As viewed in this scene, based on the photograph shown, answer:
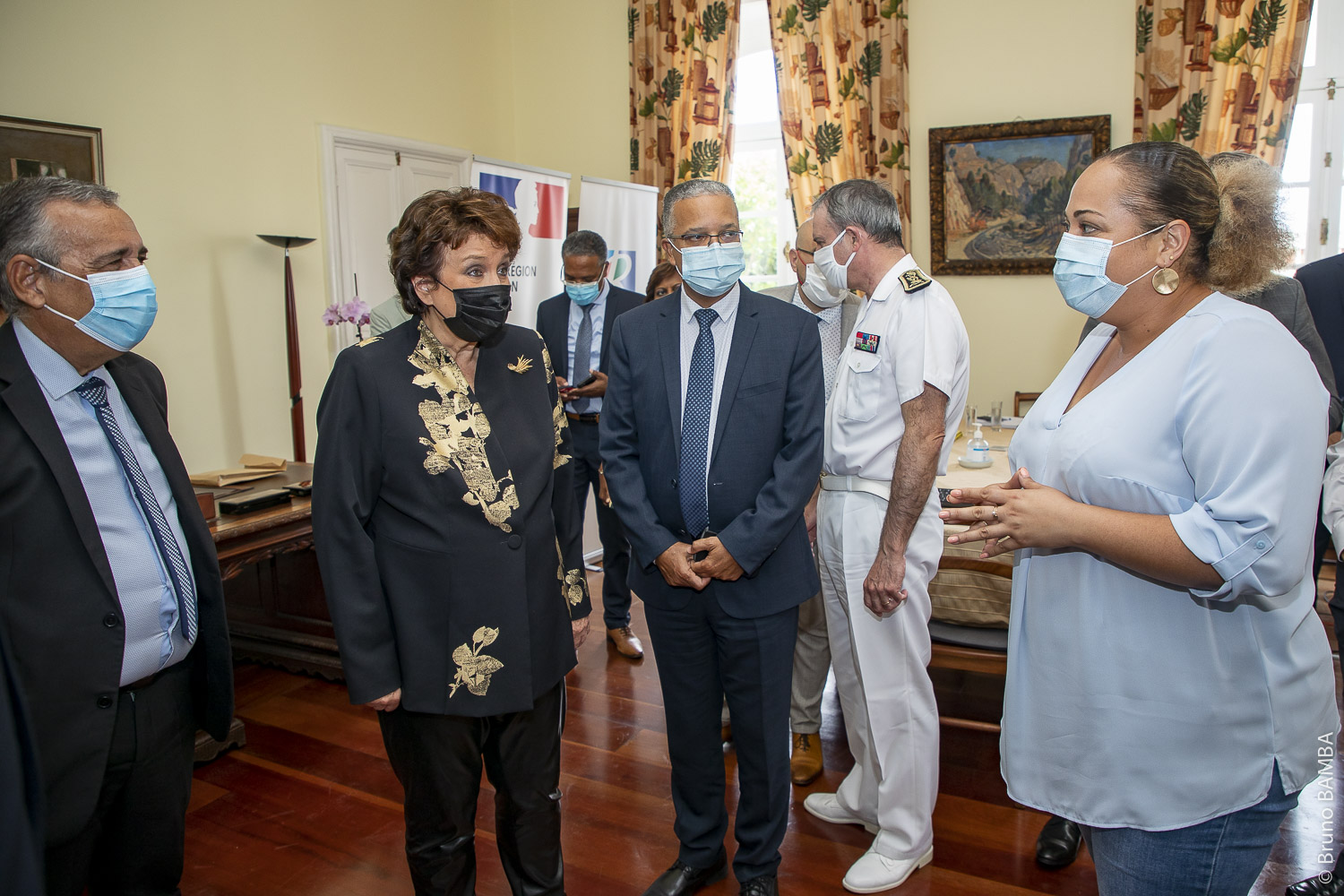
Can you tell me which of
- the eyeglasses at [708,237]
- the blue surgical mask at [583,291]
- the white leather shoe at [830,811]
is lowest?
the white leather shoe at [830,811]

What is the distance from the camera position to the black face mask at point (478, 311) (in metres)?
1.70

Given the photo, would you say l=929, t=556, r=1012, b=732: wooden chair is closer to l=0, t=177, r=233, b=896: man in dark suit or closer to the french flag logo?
l=0, t=177, r=233, b=896: man in dark suit

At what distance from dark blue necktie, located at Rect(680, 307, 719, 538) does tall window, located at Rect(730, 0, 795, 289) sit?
14.9 ft

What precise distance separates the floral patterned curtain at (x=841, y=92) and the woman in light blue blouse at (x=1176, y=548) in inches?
180

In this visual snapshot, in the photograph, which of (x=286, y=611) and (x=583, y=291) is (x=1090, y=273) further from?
(x=286, y=611)

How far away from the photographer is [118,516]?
4.87ft

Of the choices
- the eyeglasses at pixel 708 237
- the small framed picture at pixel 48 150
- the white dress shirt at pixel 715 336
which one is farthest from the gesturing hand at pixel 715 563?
the small framed picture at pixel 48 150

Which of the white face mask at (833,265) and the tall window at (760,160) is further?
the tall window at (760,160)

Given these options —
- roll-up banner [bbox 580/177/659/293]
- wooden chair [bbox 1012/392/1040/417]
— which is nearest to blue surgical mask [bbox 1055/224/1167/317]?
wooden chair [bbox 1012/392/1040/417]

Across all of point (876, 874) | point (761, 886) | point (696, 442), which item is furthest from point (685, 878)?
point (696, 442)

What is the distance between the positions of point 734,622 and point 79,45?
4.26 metres

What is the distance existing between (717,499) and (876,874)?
1.11 meters

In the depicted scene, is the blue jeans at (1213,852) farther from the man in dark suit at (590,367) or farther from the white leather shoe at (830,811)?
the man in dark suit at (590,367)

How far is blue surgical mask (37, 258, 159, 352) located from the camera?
1470mm
